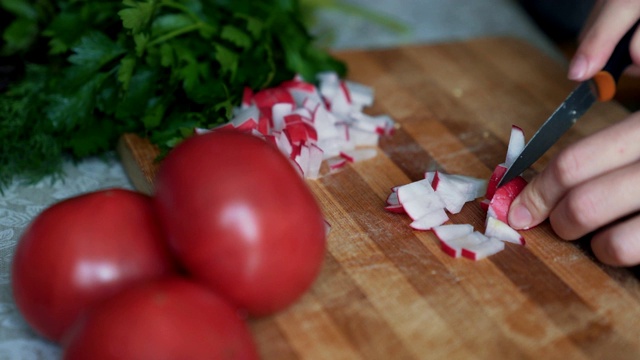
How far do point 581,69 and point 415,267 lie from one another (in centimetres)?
51

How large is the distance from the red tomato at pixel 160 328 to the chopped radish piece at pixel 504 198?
0.58 metres

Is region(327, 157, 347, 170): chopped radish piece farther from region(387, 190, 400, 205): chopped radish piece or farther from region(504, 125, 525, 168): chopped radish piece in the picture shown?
region(504, 125, 525, 168): chopped radish piece

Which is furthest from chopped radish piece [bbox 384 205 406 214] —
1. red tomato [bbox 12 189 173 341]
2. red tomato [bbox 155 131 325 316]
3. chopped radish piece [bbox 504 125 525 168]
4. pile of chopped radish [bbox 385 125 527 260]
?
red tomato [bbox 12 189 173 341]

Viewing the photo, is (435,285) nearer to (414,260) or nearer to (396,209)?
(414,260)

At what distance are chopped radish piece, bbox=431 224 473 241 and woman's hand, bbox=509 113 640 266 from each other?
15 centimetres

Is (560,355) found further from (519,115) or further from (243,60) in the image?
(243,60)

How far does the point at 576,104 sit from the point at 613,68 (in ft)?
0.38

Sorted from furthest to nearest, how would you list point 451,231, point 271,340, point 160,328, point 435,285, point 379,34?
point 379,34 → point 451,231 → point 435,285 → point 271,340 → point 160,328

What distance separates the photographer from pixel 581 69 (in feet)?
4.17

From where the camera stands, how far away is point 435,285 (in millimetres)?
1082

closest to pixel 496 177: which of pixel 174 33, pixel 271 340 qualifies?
pixel 271 340

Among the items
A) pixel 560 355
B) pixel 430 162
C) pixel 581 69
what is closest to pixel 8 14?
pixel 430 162

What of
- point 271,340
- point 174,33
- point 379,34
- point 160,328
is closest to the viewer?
point 160,328

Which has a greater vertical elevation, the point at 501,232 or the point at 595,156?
the point at 595,156
